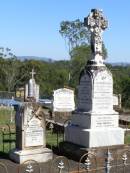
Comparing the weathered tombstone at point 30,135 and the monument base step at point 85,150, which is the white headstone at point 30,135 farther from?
the monument base step at point 85,150

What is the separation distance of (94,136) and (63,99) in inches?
463

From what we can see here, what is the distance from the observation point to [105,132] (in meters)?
12.0

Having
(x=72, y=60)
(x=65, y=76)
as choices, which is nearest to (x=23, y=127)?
(x=72, y=60)

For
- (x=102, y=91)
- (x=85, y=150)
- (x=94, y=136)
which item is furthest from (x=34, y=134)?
(x=102, y=91)

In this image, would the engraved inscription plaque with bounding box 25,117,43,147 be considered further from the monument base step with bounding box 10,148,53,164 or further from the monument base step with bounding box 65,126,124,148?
the monument base step with bounding box 65,126,124,148

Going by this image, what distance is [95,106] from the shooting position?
12.2 m

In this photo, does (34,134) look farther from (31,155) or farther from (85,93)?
(85,93)

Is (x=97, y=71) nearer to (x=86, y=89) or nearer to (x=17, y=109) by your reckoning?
(x=86, y=89)

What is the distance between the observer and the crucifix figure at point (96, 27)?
12586mm

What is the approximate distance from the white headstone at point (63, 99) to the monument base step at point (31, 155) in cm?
1191

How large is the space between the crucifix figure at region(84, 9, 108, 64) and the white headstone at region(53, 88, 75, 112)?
1070 centimetres

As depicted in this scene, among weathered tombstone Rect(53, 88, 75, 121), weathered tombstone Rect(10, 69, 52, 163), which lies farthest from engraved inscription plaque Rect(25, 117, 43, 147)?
weathered tombstone Rect(53, 88, 75, 121)

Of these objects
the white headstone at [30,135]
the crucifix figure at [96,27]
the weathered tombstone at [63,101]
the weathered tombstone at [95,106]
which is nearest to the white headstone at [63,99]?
the weathered tombstone at [63,101]

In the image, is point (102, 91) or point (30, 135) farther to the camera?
point (102, 91)
